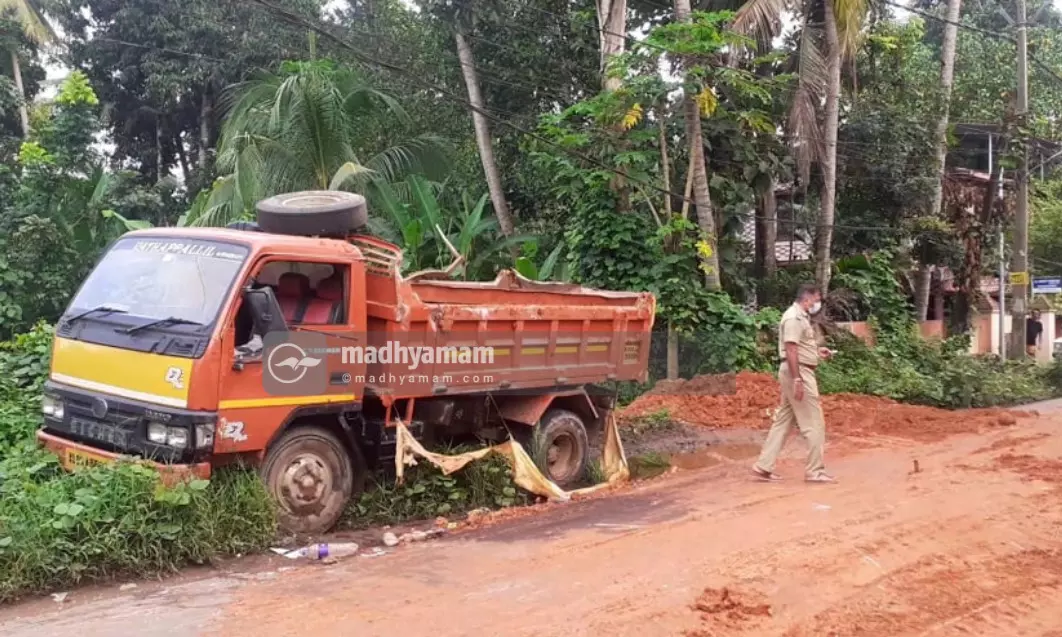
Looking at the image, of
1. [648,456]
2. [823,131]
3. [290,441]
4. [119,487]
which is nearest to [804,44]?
[823,131]

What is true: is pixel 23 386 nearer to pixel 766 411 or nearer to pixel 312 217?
pixel 312 217

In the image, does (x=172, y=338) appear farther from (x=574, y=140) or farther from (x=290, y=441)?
(x=574, y=140)

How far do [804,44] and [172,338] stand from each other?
15.3 metres

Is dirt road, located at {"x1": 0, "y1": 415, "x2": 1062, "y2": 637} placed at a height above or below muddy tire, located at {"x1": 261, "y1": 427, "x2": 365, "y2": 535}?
below

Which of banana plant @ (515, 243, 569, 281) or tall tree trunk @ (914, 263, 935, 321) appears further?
tall tree trunk @ (914, 263, 935, 321)

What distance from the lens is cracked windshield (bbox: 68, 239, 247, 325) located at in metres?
6.34

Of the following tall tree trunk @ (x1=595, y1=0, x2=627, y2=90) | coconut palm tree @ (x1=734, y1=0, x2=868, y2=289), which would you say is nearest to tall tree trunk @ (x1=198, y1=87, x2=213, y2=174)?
tall tree trunk @ (x1=595, y1=0, x2=627, y2=90)

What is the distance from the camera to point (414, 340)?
24.1 feet

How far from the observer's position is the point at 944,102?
20.7 metres

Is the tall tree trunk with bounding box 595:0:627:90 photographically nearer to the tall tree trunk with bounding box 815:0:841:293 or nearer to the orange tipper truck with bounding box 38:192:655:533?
the tall tree trunk with bounding box 815:0:841:293

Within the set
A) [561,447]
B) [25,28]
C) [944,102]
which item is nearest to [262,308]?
[561,447]

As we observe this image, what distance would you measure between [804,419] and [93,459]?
6.05 metres

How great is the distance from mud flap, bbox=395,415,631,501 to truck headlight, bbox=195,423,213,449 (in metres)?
1.62

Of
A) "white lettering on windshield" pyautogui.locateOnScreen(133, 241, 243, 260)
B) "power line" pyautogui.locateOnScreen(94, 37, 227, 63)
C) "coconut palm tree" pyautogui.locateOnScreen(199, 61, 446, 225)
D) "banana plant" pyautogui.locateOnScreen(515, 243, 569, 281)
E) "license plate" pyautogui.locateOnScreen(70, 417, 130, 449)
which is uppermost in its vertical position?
"power line" pyautogui.locateOnScreen(94, 37, 227, 63)
